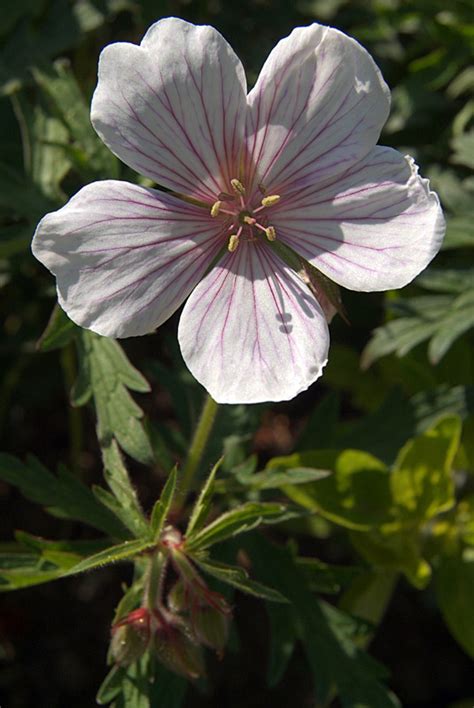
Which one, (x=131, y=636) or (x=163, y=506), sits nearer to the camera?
(x=163, y=506)

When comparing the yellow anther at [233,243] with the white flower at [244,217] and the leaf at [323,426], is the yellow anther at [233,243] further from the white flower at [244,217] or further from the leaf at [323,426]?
the leaf at [323,426]

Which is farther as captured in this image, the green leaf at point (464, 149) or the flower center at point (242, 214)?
the green leaf at point (464, 149)

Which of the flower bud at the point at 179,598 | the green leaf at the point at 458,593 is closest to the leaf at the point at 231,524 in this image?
the flower bud at the point at 179,598

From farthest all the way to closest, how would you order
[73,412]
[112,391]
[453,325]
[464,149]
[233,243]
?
[73,412]
[464,149]
[453,325]
[112,391]
[233,243]

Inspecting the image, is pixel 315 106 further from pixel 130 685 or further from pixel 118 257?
pixel 130 685

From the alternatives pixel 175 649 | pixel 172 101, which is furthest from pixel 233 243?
pixel 175 649

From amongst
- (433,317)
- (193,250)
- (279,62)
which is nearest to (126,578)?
(433,317)
